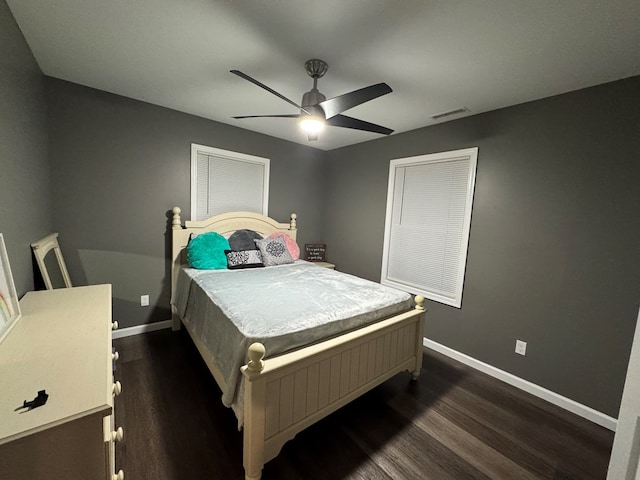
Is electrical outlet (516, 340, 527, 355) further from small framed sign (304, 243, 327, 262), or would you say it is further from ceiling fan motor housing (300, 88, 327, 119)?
small framed sign (304, 243, 327, 262)

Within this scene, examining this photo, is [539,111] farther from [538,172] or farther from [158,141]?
[158,141]

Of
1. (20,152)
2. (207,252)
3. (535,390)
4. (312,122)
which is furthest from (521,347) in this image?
(20,152)

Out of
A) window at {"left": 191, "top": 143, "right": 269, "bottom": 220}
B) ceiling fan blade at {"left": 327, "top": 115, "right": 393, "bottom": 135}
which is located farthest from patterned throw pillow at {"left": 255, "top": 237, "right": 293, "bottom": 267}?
ceiling fan blade at {"left": 327, "top": 115, "right": 393, "bottom": 135}

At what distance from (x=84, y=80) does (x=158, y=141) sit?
0.71 meters

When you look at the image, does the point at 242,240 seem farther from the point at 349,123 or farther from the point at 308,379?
the point at 308,379

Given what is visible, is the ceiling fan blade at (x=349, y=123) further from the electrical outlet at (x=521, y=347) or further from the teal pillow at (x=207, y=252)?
the electrical outlet at (x=521, y=347)

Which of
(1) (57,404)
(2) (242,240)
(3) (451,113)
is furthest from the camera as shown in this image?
(2) (242,240)

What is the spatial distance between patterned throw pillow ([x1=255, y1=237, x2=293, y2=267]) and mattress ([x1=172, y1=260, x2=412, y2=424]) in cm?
37

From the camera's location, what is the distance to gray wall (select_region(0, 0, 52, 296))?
139cm

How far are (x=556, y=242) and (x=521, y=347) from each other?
0.96 metres

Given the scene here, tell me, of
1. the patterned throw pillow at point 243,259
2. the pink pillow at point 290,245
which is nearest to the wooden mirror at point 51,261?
the patterned throw pillow at point 243,259

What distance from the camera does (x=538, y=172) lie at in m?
2.23

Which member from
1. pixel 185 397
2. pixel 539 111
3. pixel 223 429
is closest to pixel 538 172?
pixel 539 111

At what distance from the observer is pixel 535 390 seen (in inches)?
88.3
